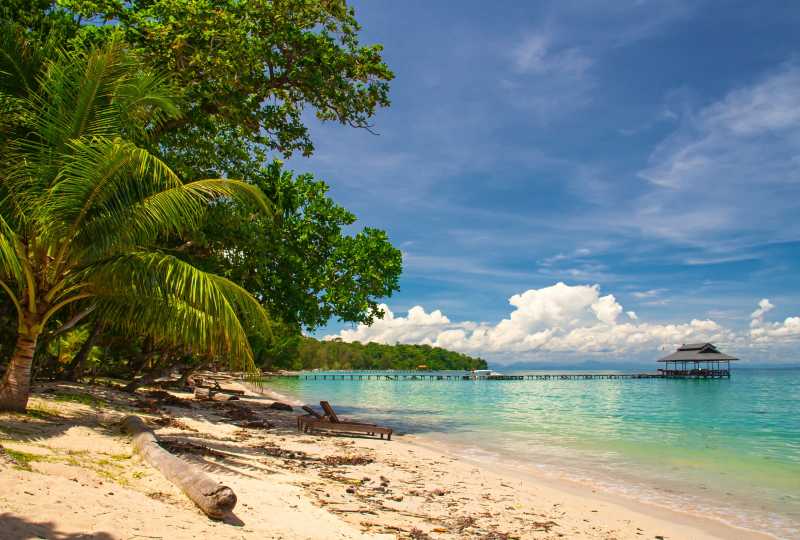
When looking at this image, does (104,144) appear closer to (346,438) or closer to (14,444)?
(14,444)

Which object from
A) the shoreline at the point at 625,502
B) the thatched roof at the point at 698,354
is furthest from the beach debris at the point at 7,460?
the thatched roof at the point at 698,354

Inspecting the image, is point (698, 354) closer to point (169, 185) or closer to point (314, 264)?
point (314, 264)

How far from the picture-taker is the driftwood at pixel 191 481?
5.04 m

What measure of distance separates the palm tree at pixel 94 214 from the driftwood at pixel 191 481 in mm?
1701

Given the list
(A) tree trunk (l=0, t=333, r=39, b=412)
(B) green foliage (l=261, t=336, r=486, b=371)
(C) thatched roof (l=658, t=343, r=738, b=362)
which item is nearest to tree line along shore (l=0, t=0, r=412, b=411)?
(A) tree trunk (l=0, t=333, r=39, b=412)

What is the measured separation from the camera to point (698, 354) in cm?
8175

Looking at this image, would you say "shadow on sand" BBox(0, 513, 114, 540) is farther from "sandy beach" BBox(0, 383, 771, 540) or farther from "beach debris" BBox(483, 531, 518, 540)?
"beach debris" BBox(483, 531, 518, 540)

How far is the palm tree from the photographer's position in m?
7.80

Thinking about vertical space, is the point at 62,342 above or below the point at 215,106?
below

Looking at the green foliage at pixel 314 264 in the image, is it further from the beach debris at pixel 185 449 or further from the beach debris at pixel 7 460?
the beach debris at pixel 7 460

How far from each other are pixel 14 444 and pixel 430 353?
7309 inches

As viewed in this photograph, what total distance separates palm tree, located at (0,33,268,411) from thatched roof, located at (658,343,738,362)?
86.5m

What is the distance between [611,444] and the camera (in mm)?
18188

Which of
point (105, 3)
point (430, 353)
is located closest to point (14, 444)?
point (105, 3)
